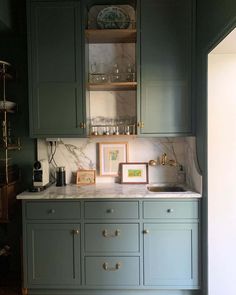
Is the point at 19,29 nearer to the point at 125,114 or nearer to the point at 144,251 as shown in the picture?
the point at 125,114

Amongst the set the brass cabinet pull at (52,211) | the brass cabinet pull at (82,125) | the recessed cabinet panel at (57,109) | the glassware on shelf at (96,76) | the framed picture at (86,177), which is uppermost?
the glassware on shelf at (96,76)

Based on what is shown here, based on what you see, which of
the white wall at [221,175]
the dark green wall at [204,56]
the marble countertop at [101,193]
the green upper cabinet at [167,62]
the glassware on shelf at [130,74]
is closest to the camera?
the dark green wall at [204,56]

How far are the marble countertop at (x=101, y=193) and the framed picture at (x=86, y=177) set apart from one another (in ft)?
0.60

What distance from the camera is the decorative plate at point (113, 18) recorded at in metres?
2.49

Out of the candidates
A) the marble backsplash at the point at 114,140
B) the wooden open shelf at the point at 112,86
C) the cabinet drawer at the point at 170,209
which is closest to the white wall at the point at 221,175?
the cabinet drawer at the point at 170,209

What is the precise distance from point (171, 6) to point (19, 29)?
58.4 inches

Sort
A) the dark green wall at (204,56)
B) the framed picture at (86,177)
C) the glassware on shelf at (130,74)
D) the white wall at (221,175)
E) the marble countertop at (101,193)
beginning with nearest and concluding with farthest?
the dark green wall at (204,56), the white wall at (221,175), the marble countertop at (101,193), the glassware on shelf at (130,74), the framed picture at (86,177)

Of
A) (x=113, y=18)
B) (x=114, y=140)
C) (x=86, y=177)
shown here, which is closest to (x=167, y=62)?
(x=113, y=18)

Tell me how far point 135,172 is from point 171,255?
0.87 meters

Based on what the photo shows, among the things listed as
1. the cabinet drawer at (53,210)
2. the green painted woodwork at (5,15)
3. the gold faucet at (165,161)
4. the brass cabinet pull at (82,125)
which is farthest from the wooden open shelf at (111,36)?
the cabinet drawer at (53,210)

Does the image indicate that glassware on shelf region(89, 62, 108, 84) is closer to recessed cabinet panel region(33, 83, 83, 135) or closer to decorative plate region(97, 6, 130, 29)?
recessed cabinet panel region(33, 83, 83, 135)

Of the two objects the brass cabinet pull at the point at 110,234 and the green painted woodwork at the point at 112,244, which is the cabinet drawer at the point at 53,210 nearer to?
the green painted woodwork at the point at 112,244

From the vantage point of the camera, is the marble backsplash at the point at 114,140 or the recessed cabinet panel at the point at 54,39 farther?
the marble backsplash at the point at 114,140

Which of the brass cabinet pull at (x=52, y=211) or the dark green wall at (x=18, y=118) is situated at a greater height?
the dark green wall at (x=18, y=118)
